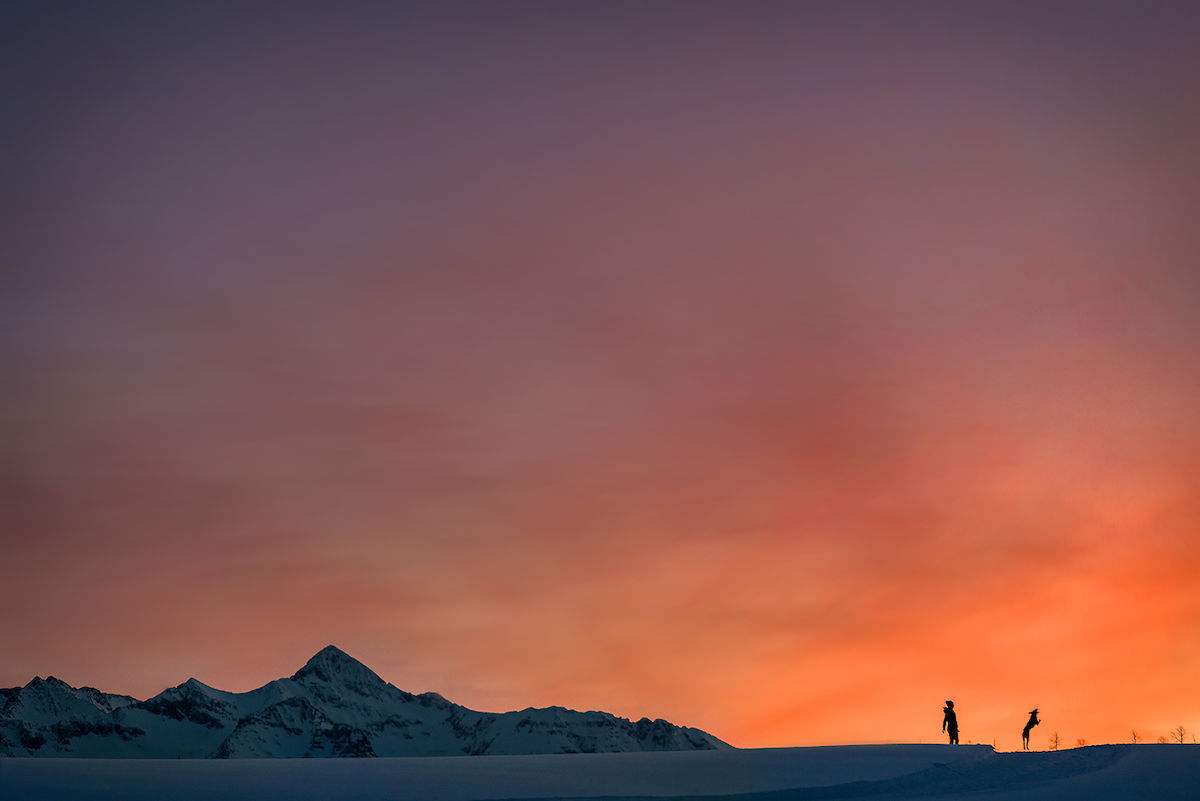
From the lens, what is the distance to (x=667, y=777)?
123 ft

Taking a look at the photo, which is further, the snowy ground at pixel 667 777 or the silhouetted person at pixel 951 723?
the silhouetted person at pixel 951 723

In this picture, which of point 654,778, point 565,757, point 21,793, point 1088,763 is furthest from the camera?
point 565,757

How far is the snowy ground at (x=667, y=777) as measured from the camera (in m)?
32.5

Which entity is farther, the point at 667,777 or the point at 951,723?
the point at 951,723

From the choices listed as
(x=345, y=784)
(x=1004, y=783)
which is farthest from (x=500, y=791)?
(x=1004, y=783)

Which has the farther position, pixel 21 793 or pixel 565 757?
pixel 565 757

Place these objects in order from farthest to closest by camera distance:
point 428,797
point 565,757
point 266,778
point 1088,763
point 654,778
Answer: point 565,757, point 1088,763, point 654,778, point 266,778, point 428,797

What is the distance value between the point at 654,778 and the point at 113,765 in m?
18.6

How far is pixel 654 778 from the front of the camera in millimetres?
37250

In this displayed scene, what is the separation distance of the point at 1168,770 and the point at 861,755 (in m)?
10.9

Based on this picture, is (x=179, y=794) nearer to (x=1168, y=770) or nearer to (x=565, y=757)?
(x=565, y=757)

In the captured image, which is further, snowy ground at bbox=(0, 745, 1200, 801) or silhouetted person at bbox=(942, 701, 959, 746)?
silhouetted person at bbox=(942, 701, 959, 746)

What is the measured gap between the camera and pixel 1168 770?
37.7m

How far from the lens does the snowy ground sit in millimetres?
32531
